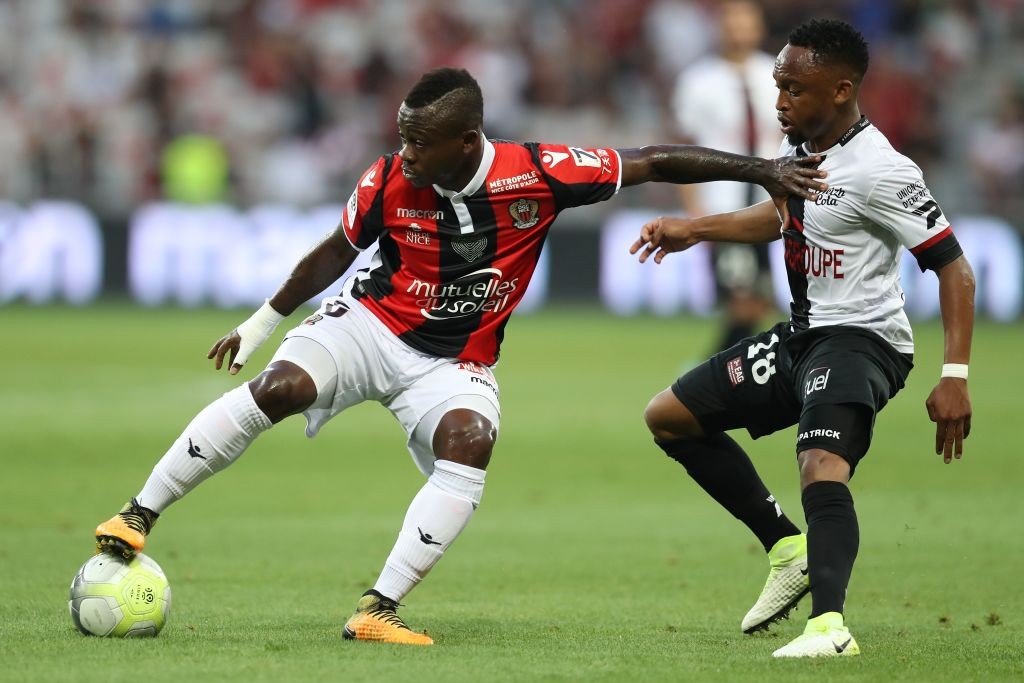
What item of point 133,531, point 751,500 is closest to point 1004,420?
point 751,500

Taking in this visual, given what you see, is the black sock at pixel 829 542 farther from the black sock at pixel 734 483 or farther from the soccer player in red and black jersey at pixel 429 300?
the soccer player in red and black jersey at pixel 429 300

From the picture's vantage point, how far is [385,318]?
5.94 meters

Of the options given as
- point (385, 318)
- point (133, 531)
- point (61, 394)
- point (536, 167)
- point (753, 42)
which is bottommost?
point (61, 394)

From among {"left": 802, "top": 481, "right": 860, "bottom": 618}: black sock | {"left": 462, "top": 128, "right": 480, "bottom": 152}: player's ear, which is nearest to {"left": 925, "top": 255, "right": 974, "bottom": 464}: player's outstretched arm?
{"left": 802, "top": 481, "right": 860, "bottom": 618}: black sock

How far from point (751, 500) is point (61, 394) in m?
8.80

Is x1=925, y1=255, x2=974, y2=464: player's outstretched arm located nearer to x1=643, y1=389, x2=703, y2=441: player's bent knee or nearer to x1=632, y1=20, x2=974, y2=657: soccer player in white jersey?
x1=632, y1=20, x2=974, y2=657: soccer player in white jersey

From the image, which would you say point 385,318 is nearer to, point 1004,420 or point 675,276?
point 1004,420

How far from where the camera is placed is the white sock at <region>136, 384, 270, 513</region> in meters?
5.48

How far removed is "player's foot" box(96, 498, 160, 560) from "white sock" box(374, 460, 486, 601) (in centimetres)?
85

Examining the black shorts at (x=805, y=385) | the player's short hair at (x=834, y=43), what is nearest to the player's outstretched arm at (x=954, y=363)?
the black shorts at (x=805, y=385)

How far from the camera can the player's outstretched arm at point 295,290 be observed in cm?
591

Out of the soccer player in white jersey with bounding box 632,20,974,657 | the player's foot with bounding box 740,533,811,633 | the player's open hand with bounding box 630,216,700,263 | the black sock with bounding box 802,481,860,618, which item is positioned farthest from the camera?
the player's open hand with bounding box 630,216,700,263

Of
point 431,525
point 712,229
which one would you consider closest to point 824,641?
point 431,525

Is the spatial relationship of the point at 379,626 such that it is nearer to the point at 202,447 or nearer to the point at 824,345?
the point at 202,447
